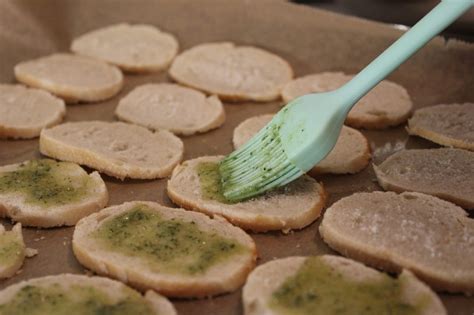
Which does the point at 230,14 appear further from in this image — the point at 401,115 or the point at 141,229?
the point at 141,229

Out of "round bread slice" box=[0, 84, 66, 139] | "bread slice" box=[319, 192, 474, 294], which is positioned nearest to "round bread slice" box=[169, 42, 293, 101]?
"round bread slice" box=[0, 84, 66, 139]

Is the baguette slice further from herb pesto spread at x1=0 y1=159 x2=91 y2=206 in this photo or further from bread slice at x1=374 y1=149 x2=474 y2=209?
bread slice at x1=374 y1=149 x2=474 y2=209

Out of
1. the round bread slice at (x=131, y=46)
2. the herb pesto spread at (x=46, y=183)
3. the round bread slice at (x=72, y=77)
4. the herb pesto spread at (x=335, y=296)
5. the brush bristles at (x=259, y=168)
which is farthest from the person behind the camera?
the round bread slice at (x=131, y=46)

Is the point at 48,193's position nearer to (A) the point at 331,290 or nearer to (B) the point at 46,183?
(B) the point at 46,183

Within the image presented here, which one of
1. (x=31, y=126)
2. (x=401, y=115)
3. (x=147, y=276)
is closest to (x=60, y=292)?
(x=147, y=276)

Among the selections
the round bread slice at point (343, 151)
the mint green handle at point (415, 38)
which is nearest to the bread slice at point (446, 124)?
the round bread slice at point (343, 151)

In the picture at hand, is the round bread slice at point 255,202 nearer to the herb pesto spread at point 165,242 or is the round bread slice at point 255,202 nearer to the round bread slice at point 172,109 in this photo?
the herb pesto spread at point 165,242

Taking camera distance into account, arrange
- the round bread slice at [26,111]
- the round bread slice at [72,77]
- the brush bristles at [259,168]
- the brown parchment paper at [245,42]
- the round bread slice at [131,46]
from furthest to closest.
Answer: the round bread slice at [131,46] → the round bread slice at [72,77] → the round bread slice at [26,111] → the brown parchment paper at [245,42] → the brush bristles at [259,168]
